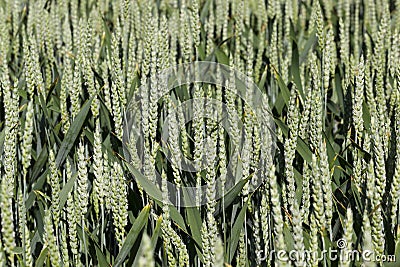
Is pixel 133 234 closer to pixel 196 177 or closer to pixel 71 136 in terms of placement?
pixel 196 177

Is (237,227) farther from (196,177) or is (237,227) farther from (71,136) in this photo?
(71,136)

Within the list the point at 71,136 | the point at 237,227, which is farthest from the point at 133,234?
the point at 71,136

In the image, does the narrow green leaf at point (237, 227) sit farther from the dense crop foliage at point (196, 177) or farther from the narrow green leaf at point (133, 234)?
the narrow green leaf at point (133, 234)

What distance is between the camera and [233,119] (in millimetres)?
1200

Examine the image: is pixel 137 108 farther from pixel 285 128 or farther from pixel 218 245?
pixel 218 245

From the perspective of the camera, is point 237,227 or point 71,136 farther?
point 71,136

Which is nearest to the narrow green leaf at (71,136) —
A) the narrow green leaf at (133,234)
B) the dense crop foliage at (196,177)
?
the dense crop foliage at (196,177)

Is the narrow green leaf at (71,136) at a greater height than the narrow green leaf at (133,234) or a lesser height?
greater

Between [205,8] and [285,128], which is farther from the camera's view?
[205,8]

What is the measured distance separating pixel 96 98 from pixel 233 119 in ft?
1.28

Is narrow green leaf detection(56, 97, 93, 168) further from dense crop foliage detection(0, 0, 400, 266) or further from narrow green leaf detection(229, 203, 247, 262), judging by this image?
narrow green leaf detection(229, 203, 247, 262)

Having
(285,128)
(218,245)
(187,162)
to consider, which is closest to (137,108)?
(187,162)

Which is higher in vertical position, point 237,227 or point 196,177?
point 196,177

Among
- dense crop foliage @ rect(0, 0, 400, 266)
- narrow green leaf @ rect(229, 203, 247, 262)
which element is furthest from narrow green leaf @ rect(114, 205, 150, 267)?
narrow green leaf @ rect(229, 203, 247, 262)
